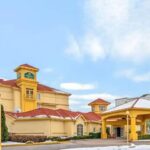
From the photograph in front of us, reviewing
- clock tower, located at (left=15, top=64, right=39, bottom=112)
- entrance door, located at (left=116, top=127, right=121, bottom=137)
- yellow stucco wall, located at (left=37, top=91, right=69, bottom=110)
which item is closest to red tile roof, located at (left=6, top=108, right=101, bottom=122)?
clock tower, located at (left=15, top=64, right=39, bottom=112)

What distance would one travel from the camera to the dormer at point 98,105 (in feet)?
218

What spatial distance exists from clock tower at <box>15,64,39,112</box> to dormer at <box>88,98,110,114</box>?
14.8 m

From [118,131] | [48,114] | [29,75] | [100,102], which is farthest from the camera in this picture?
[100,102]

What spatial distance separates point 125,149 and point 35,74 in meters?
31.7

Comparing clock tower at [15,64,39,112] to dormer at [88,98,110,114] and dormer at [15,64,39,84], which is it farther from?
dormer at [88,98,110,114]

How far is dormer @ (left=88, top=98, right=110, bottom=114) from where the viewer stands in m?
66.4

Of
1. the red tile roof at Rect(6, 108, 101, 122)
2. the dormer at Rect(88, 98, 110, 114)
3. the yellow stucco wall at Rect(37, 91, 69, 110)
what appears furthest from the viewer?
the dormer at Rect(88, 98, 110, 114)

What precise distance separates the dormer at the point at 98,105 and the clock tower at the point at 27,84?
14.8 metres

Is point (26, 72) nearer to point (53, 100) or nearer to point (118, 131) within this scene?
point (53, 100)

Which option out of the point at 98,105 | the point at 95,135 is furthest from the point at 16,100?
the point at 98,105

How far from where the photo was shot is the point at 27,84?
54.8 m

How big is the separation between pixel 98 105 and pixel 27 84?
57.2 feet

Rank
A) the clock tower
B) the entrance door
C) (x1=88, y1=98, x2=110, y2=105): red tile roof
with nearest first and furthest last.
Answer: the clock tower < the entrance door < (x1=88, y1=98, x2=110, y2=105): red tile roof

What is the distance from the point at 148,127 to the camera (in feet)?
175
